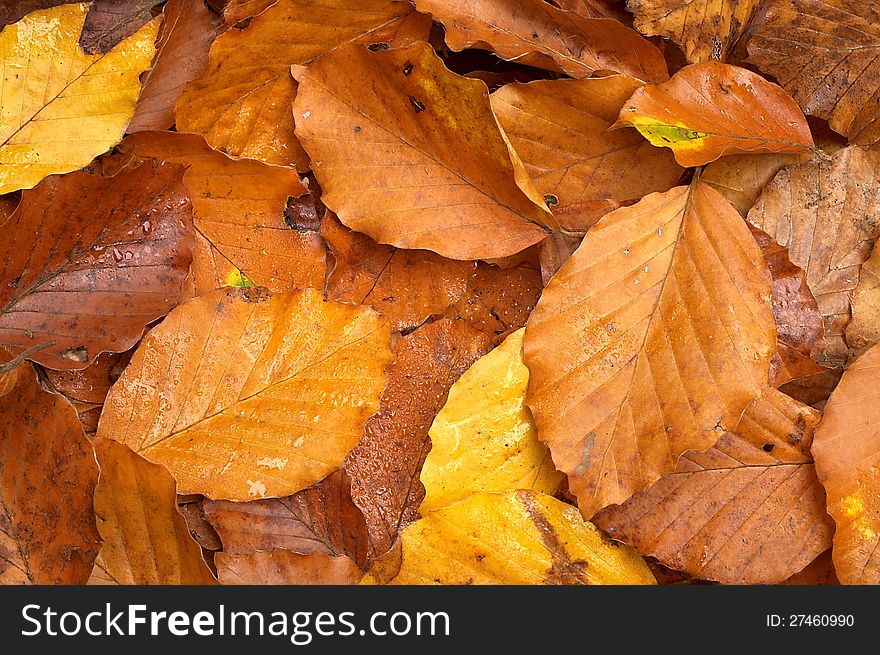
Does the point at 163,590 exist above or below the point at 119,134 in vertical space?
below

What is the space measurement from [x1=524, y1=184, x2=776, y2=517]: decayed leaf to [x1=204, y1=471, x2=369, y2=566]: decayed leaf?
34cm

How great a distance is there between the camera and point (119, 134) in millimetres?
1425

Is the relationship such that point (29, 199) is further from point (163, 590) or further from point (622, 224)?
point (622, 224)

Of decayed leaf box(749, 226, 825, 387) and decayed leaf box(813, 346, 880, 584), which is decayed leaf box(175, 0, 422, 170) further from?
decayed leaf box(813, 346, 880, 584)

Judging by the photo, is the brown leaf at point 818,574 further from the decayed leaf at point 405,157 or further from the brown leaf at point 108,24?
the brown leaf at point 108,24

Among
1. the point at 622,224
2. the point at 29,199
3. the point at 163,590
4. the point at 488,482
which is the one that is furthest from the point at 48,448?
the point at 622,224

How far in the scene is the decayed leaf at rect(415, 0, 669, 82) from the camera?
1.37 m

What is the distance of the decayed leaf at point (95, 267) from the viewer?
4.44 feet

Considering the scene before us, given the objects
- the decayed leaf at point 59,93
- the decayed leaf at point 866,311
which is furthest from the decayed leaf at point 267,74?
the decayed leaf at point 866,311

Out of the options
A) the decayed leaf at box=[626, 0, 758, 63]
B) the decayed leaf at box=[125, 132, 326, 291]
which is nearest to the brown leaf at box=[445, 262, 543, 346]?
the decayed leaf at box=[125, 132, 326, 291]

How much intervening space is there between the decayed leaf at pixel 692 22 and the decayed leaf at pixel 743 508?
0.59 metres

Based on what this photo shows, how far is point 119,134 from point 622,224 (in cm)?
82

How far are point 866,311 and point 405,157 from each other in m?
0.81

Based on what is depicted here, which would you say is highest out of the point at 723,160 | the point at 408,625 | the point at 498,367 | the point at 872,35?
the point at 872,35
